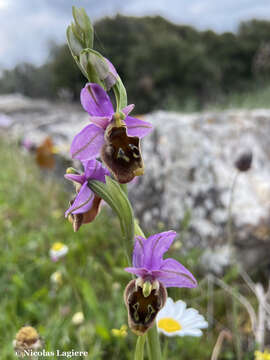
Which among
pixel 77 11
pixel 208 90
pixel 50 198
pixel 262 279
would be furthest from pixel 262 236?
pixel 208 90

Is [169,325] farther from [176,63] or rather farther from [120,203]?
[176,63]

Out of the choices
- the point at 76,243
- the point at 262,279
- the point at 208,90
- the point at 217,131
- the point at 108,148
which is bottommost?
the point at 262,279

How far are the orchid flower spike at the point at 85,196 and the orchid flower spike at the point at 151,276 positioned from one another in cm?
15

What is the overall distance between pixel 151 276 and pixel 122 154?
28 cm

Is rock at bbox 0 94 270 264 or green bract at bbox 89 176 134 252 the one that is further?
rock at bbox 0 94 270 264

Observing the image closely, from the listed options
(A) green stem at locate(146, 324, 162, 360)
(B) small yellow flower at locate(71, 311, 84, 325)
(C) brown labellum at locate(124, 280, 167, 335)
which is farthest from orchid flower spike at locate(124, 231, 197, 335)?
(B) small yellow flower at locate(71, 311, 84, 325)

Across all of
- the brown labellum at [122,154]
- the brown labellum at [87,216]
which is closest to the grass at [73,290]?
the brown labellum at [87,216]

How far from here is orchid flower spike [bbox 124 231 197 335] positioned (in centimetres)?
79

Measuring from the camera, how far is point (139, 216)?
8.02ft

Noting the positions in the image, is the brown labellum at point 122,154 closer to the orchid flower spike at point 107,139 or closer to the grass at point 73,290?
the orchid flower spike at point 107,139

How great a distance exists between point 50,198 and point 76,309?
1739 mm

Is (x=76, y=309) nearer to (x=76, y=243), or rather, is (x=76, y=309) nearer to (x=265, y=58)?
(x=76, y=243)

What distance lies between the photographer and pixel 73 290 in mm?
1828

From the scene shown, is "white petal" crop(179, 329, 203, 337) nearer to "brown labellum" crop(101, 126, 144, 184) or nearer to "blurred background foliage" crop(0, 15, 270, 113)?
"brown labellum" crop(101, 126, 144, 184)
